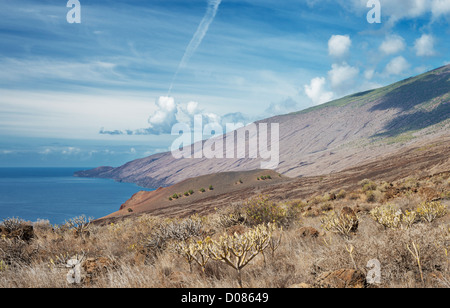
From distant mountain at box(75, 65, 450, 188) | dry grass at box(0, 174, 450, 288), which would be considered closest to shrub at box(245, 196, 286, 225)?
dry grass at box(0, 174, 450, 288)

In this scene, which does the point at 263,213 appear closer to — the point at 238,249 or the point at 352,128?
the point at 238,249

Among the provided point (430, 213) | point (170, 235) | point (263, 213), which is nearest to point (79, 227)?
point (170, 235)

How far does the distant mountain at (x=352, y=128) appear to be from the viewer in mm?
Answer: 84875

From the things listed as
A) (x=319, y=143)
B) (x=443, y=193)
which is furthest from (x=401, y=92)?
(x=443, y=193)

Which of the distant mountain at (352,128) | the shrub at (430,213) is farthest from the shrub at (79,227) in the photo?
the distant mountain at (352,128)

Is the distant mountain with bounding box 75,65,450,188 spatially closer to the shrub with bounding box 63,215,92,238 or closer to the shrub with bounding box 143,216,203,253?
the shrub with bounding box 63,215,92,238

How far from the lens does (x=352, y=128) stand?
405 ft

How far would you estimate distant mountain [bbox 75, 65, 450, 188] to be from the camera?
84.9 m

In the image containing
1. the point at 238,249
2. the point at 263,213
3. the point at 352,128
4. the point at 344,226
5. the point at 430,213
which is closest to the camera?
the point at 238,249

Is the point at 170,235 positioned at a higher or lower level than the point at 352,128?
lower

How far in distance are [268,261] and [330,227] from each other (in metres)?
2.62

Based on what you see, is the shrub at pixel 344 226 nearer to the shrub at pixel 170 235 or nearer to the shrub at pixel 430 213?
the shrub at pixel 430 213

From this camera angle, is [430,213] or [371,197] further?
[371,197]

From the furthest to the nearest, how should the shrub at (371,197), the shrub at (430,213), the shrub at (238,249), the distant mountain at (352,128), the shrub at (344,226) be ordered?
the distant mountain at (352,128)
the shrub at (371,197)
the shrub at (430,213)
the shrub at (344,226)
the shrub at (238,249)
